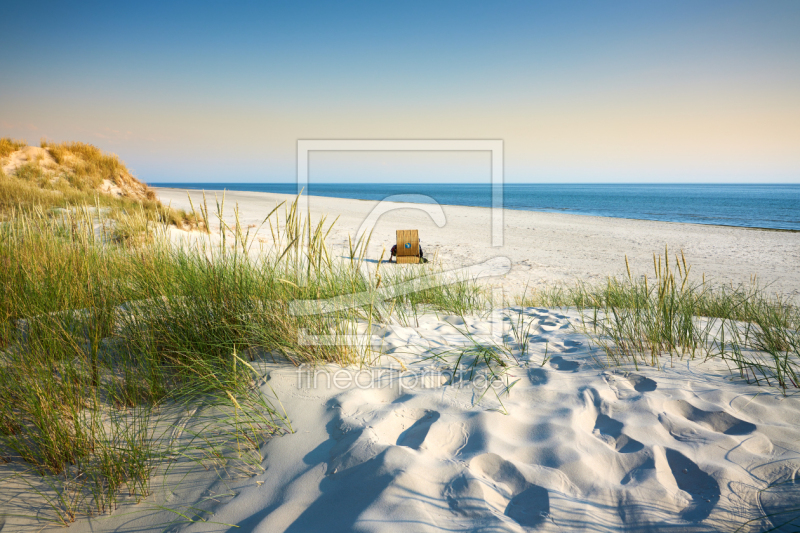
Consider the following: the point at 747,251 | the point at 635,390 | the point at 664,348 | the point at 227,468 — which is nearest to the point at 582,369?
the point at 635,390

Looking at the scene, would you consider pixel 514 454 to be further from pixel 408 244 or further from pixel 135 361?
pixel 408 244

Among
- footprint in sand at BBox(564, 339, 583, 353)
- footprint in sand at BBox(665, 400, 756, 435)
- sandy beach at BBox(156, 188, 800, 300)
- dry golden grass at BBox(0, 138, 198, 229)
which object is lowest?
footprint in sand at BBox(665, 400, 756, 435)

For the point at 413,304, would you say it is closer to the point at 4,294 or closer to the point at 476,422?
the point at 476,422

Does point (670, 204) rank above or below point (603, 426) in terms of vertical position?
above

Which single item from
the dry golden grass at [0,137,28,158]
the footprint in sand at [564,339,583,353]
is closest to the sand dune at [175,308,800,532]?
A: the footprint in sand at [564,339,583,353]

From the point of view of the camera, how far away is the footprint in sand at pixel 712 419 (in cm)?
160

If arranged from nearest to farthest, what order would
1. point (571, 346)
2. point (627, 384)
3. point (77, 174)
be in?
point (627, 384)
point (571, 346)
point (77, 174)

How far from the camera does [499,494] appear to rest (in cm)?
134

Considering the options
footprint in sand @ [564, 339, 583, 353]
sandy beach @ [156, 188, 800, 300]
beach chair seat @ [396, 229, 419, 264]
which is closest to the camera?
footprint in sand @ [564, 339, 583, 353]

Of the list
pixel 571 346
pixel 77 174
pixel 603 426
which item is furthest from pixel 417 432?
pixel 77 174

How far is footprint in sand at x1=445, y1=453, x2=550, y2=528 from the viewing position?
1.25 m

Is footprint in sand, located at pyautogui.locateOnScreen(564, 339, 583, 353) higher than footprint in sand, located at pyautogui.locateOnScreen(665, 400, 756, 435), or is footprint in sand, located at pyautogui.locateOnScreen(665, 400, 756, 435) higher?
footprint in sand, located at pyautogui.locateOnScreen(564, 339, 583, 353)

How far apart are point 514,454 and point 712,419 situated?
0.93m

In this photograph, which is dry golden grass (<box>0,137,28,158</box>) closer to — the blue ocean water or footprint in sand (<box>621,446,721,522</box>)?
the blue ocean water
